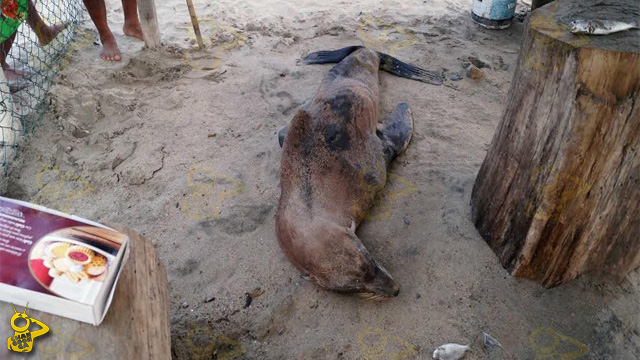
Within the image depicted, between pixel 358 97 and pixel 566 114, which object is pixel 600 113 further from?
pixel 358 97

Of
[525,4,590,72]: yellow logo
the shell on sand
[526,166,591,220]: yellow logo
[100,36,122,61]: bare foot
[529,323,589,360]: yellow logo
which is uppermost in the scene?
[525,4,590,72]: yellow logo

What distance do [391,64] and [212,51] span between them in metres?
1.87

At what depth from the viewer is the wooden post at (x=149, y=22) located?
4.54 meters

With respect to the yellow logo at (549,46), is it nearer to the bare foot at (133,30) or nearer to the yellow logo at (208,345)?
the yellow logo at (208,345)

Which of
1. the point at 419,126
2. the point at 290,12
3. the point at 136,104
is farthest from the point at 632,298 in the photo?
the point at 290,12

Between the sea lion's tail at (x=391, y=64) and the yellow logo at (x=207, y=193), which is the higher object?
Answer: the sea lion's tail at (x=391, y=64)

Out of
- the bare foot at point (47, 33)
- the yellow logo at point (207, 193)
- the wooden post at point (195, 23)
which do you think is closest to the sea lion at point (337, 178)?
the yellow logo at point (207, 193)

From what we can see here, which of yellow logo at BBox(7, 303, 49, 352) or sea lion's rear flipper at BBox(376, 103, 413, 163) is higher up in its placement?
yellow logo at BBox(7, 303, 49, 352)

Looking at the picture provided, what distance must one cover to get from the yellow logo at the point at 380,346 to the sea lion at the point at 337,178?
7.0 inches

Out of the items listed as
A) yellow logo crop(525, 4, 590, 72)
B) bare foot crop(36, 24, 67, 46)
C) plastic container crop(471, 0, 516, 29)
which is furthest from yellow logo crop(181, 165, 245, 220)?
plastic container crop(471, 0, 516, 29)

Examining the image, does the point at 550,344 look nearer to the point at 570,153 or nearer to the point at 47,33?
the point at 570,153

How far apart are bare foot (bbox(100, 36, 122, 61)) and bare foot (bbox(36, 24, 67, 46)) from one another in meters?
0.53

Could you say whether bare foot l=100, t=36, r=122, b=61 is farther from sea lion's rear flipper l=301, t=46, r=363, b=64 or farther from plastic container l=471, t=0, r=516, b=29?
plastic container l=471, t=0, r=516, b=29

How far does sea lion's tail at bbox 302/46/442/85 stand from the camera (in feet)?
14.4
